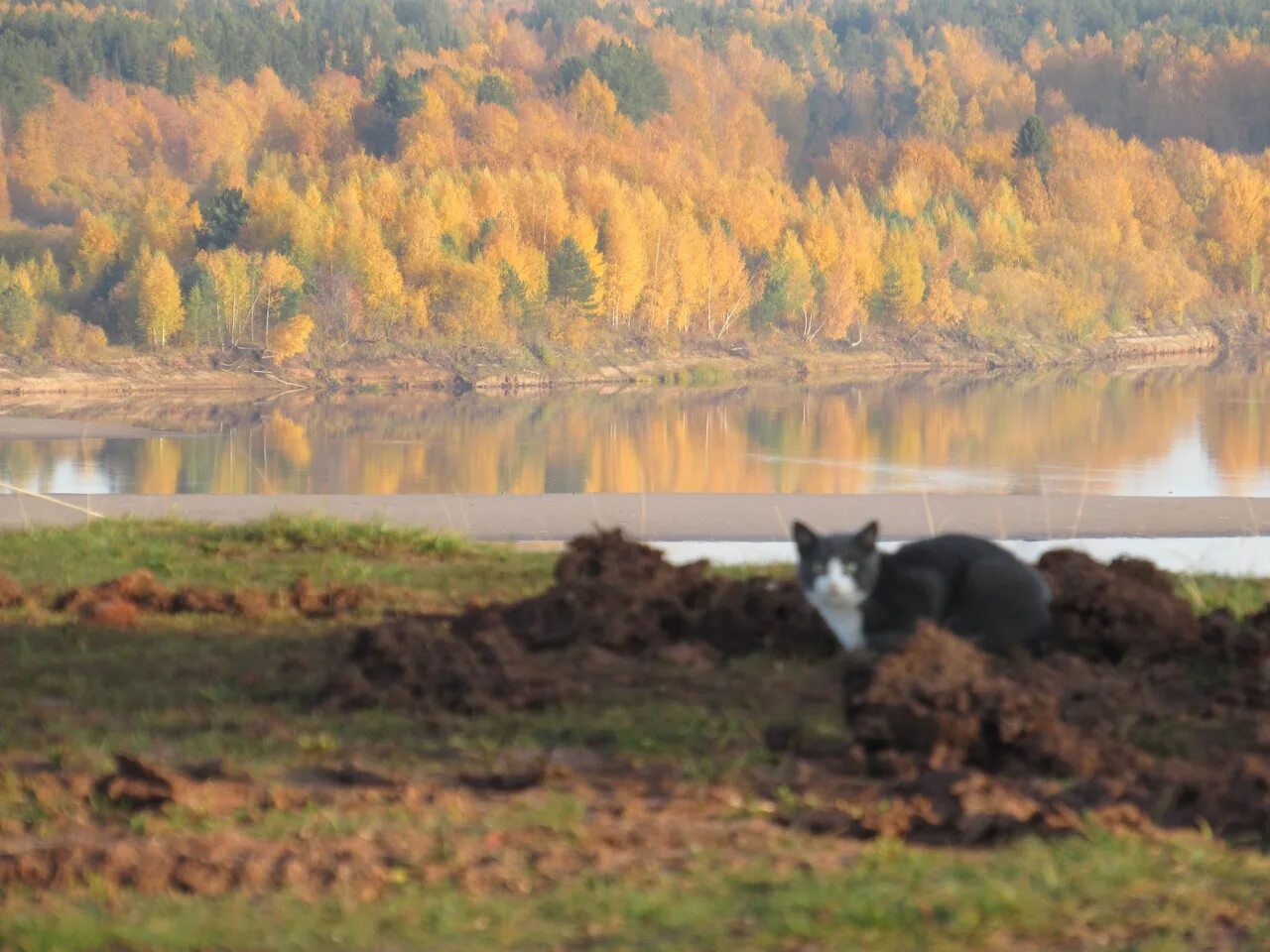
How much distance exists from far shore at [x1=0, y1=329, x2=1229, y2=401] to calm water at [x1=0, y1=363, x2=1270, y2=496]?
5.04 m

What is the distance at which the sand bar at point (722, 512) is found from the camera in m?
20.3

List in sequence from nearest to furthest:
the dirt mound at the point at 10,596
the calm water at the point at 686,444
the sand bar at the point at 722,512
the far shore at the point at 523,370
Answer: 1. the dirt mound at the point at 10,596
2. the sand bar at the point at 722,512
3. the calm water at the point at 686,444
4. the far shore at the point at 523,370

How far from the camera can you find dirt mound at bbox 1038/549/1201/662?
752 cm

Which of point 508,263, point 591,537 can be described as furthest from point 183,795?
point 508,263

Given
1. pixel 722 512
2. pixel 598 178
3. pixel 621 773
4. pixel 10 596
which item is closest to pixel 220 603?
pixel 10 596

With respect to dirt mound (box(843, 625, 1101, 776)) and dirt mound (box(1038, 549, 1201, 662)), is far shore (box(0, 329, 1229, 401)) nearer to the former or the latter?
dirt mound (box(1038, 549, 1201, 662))

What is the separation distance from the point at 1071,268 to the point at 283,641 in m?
94.2

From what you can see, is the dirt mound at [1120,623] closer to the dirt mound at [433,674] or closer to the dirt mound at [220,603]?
the dirt mound at [433,674]

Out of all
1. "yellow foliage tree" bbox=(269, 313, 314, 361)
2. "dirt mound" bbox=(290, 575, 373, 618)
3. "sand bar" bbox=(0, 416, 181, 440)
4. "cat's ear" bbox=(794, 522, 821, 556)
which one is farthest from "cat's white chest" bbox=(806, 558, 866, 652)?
"yellow foliage tree" bbox=(269, 313, 314, 361)

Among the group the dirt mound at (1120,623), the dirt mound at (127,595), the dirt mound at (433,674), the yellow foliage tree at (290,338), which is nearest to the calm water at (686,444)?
the yellow foliage tree at (290,338)

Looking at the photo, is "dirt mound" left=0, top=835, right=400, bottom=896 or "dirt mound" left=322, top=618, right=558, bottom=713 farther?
"dirt mound" left=322, top=618, right=558, bottom=713

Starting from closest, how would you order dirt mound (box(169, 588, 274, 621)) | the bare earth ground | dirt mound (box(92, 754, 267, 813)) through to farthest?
the bare earth ground < dirt mound (box(92, 754, 267, 813)) < dirt mound (box(169, 588, 274, 621))

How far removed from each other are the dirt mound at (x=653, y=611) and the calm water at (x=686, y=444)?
60.4 ft

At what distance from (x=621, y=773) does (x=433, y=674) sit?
51.0 inches
